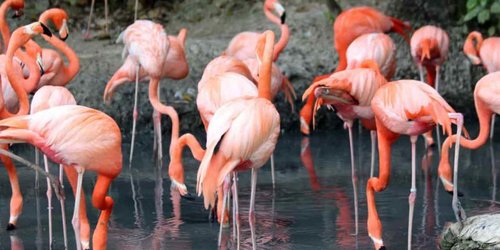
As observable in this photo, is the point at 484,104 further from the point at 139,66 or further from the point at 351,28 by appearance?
the point at 139,66

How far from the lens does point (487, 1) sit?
1054 centimetres

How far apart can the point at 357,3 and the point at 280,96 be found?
234 cm

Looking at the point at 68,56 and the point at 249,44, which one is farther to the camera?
the point at 249,44

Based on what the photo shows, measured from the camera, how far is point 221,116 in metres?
5.57

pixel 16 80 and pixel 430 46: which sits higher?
pixel 16 80

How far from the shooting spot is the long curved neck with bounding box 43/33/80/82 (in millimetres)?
7812

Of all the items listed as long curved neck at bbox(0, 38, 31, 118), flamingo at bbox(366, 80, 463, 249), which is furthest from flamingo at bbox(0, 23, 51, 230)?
flamingo at bbox(366, 80, 463, 249)

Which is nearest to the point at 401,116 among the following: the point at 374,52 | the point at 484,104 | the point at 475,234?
the point at 475,234

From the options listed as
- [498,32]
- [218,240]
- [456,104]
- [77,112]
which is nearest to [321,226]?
[218,240]

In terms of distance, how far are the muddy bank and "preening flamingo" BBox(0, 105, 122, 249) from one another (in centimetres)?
467

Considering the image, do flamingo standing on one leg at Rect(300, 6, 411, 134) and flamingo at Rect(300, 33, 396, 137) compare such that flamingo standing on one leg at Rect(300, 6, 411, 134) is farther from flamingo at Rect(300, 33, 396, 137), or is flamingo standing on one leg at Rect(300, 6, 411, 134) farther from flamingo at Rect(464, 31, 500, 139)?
flamingo at Rect(300, 33, 396, 137)

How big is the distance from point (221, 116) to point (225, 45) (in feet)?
17.8

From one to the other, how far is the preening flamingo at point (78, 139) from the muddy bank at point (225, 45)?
4671mm

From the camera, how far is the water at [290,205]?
6.23 meters
